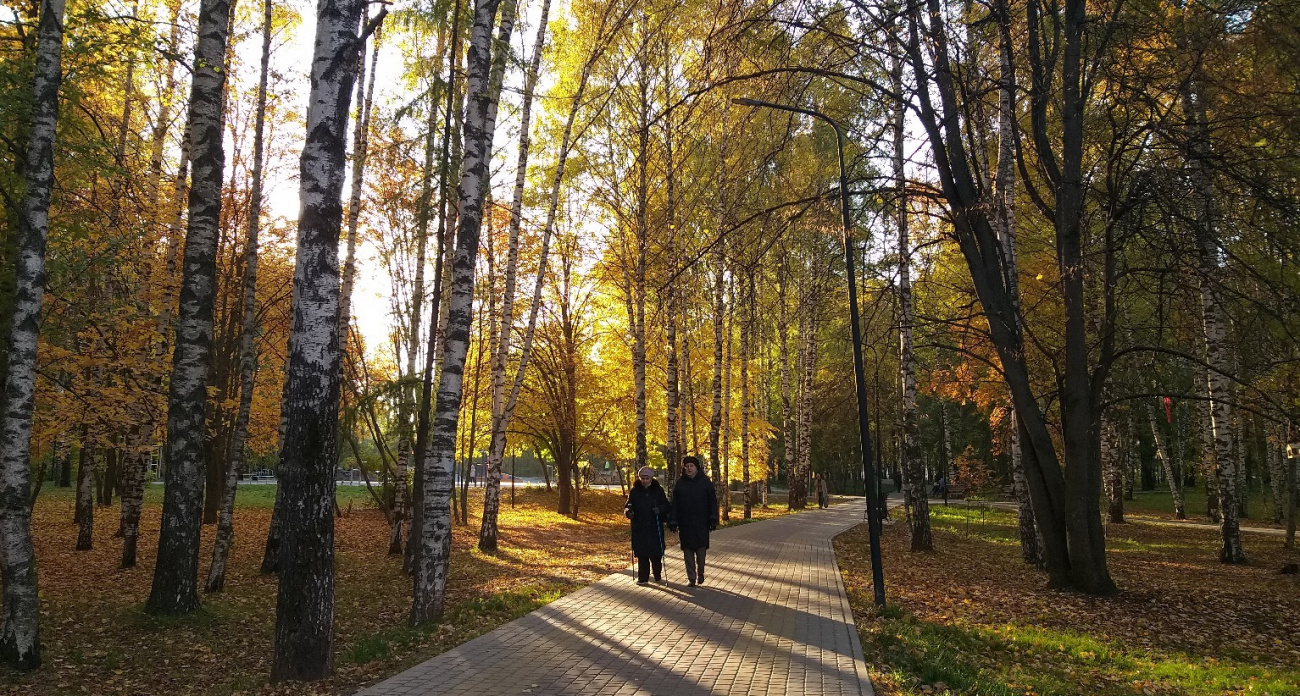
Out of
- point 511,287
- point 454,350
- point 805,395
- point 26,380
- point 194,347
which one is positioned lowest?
point 26,380

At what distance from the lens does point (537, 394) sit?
27.8 meters

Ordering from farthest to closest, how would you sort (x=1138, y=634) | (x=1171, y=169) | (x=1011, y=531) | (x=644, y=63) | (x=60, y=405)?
(x=1011, y=531)
(x=644, y=63)
(x=60, y=405)
(x=1171, y=169)
(x=1138, y=634)

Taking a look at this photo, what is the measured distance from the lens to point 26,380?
22.6 feet

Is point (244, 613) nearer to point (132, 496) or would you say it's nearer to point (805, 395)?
point (132, 496)

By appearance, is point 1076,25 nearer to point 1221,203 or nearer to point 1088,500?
point 1221,203

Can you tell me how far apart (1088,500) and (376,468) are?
27.7 meters

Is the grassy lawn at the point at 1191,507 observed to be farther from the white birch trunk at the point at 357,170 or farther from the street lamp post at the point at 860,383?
the white birch trunk at the point at 357,170

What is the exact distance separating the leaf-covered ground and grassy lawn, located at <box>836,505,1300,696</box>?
4.61 metres

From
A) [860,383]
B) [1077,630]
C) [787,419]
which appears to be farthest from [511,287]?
[787,419]

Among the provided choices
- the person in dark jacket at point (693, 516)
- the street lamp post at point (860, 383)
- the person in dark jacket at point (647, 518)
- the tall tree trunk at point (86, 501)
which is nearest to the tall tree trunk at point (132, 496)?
the tall tree trunk at point (86, 501)

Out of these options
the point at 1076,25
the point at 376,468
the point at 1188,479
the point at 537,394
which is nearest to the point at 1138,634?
the point at 1076,25

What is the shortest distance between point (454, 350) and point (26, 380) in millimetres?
4085

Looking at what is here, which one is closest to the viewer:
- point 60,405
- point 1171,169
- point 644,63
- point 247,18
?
point 1171,169

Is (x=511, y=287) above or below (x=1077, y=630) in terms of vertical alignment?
above
